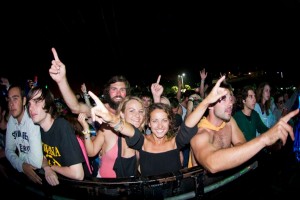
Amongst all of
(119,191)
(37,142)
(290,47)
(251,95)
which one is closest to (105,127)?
(37,142)

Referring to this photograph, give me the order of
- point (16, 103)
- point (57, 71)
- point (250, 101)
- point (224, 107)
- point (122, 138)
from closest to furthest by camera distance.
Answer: point (224, 107) < point (122, 138) < point (16, 103) < point (57, 71) < point (250, 101)

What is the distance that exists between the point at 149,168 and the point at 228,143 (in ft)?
3.60

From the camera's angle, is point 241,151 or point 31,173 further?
point 31,173

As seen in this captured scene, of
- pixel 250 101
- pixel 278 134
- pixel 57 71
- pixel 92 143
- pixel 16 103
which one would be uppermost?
pixel 57 71

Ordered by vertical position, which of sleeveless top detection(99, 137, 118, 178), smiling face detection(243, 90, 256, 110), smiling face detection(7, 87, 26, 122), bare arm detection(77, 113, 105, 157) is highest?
smiling face detection(7, 87, 26, 122)

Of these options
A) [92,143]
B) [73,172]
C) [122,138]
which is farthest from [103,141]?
[73,172]

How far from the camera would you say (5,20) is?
7.68 m

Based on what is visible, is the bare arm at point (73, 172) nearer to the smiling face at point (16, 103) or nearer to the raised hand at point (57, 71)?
the smiling face at point (16, 103)

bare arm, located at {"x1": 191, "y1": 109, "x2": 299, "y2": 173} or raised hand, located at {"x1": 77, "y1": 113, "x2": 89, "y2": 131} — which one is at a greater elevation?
raised hand, located at {"x1": 77, "y1": 113, "x2": 89, "y2": 131}

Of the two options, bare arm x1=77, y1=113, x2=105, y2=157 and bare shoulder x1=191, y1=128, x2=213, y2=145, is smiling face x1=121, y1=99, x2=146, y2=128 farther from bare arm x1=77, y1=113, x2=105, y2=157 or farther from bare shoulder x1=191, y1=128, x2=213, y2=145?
bare shoulder x1=191, y1=128, x2=213, y2=145

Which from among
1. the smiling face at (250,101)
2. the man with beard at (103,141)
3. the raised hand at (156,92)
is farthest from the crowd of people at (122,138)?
the smiling face at (250,101)

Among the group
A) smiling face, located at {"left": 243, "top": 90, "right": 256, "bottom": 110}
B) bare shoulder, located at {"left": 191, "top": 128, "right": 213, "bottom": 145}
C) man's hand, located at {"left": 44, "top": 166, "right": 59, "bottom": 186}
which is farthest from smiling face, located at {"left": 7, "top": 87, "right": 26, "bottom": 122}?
smiling face, located at {"left": 243, "top": 90, "right": 256, "bottom": 110}

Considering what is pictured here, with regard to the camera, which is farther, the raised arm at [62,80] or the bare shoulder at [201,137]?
the raised arm at [62,80]

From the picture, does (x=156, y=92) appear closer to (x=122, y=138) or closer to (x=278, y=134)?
(x=122, y=138)
